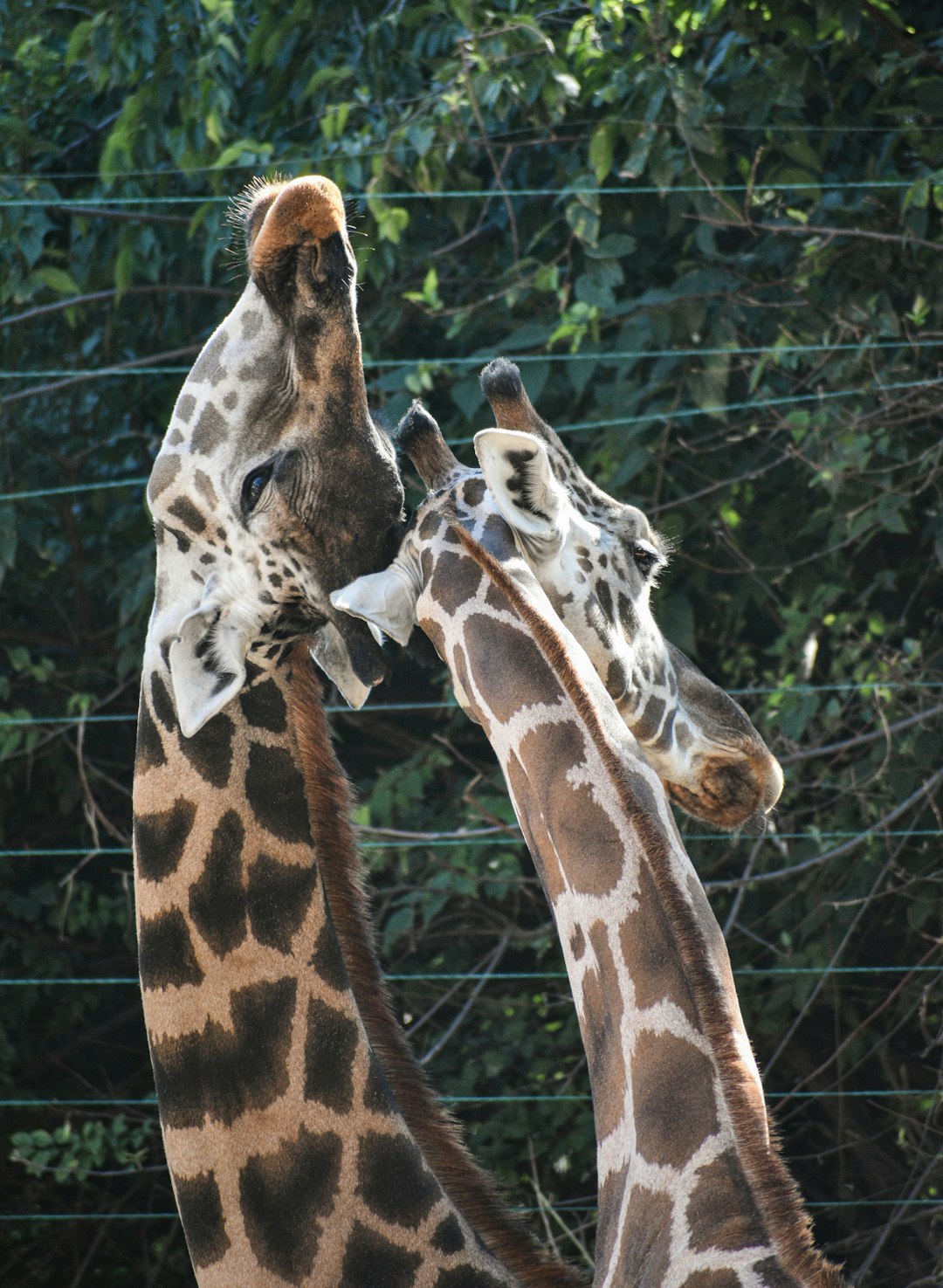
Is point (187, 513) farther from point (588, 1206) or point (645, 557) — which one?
point (588, 1206)

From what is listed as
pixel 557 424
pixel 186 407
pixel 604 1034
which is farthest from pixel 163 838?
pixel 557 424

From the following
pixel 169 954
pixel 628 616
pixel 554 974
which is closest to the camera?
pixel 169 954

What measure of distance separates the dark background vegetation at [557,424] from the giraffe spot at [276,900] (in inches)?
50.6

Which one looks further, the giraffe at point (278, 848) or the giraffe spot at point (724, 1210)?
the giraffe at point (278, 848)

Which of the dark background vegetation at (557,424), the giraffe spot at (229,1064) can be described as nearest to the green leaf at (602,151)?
the dark background vegetation at (557,424)

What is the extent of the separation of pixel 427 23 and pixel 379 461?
6.24 feet

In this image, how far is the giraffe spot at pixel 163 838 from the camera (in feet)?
4.34

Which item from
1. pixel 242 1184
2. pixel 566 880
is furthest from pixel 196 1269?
pixel 566 880

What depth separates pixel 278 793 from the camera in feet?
4.48

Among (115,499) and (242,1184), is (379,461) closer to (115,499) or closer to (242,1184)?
(242,1184)

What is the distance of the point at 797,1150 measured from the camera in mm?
3168

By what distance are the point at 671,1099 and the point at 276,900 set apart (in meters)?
0.51

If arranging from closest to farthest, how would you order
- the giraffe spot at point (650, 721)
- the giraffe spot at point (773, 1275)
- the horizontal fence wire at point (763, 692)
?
the giraffe spot at point (773, 1275)
the giraffe spot at point (650, 721)
the horizontal fence wire at point (763, 692)

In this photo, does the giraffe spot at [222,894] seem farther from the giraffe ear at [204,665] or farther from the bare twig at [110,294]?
the bare twig at [110,294]
